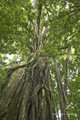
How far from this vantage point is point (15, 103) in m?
2.09

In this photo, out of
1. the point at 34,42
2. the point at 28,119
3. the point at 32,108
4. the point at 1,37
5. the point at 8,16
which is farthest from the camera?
the point at 34,42

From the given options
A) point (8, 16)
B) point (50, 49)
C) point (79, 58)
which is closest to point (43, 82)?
point (50, 49)

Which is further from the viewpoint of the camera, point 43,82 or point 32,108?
point 43,82

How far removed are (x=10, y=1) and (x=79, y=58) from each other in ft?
12.8

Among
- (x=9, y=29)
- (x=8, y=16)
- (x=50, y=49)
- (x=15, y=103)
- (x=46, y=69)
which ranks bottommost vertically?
(x=15, y=103)

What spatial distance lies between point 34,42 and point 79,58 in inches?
102

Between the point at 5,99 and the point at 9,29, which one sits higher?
the point at 9,29

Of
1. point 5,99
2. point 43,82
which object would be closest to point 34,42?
point 43,82

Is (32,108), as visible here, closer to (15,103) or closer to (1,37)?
(15,103)

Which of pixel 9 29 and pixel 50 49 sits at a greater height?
pixel 9 29

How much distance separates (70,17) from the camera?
3.24 metres

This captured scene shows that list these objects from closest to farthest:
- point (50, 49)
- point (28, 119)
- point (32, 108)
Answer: point (28, 119) < point (32, 108) < point (50, 49)

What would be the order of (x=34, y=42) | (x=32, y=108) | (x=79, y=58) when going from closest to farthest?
(x=32, y=108) → (x=79, y=58) → (x=34, y=42)

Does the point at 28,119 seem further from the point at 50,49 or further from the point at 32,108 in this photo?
the point at 50,49
